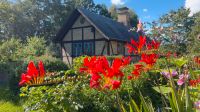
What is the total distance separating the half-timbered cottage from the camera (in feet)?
72.4

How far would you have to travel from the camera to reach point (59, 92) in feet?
13.2

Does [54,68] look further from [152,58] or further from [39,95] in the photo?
[152,58]

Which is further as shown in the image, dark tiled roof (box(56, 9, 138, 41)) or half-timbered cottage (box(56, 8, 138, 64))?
half-timbered cottage (box(56, 8, 138, 64))

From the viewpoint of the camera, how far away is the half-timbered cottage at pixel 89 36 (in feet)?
72.4

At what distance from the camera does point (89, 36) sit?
2278 cm

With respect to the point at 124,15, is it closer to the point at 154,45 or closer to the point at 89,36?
the point at 89,36

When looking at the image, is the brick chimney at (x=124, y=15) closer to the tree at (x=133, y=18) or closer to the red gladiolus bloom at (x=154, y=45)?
the tree at (x=133, y=18)

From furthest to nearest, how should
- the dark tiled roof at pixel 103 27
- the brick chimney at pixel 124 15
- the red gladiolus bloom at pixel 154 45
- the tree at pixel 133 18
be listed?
the tree at pixel 133 18 → the brick chimney at pixel 124 15 → the dark tiled roof at pixel 103 27 → the red gladiolus bloom at pixel 154 45

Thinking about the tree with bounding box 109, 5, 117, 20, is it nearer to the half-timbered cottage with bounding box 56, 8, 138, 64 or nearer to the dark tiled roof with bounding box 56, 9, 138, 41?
the dark tiled roof with bounding box 56, 9, 138, 41

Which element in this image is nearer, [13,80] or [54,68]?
[13,80]

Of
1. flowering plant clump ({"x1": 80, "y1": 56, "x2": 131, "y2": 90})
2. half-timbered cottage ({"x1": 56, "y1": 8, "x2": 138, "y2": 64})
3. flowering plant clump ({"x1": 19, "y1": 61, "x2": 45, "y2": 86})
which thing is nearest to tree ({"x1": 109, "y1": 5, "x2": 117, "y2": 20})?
half-timbered cottage ({"x1": 56, "y1": 8, "x2": 138, "y2": 64})

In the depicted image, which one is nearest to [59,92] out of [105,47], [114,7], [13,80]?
[13,80]

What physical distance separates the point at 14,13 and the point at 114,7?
19.2m

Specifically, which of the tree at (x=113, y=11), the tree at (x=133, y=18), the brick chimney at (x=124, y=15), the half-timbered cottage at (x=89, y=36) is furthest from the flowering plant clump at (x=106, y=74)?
the tree at (x=113, y=11)
